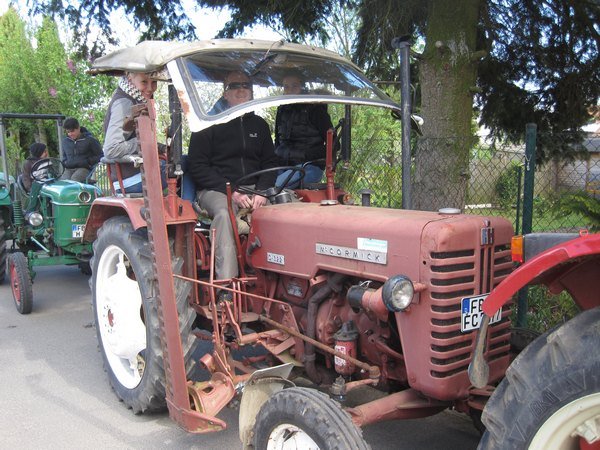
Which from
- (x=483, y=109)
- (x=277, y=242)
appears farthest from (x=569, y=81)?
(x=277, y=242)

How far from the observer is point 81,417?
369 cm

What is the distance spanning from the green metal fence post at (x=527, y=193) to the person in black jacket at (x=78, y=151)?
19.2 ft

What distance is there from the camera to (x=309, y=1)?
6.14 meters

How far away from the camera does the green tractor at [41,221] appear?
6125mm

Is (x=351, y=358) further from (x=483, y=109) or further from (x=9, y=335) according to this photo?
(x=483, y=109)

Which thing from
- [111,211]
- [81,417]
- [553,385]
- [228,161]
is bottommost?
[81,417]

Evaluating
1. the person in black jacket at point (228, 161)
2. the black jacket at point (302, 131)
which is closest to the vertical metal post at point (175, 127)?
the person in black jacket at point (228, 161)

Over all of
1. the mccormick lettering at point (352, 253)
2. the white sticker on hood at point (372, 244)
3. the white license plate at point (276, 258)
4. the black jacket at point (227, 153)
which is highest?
the black jacket at point (227, 153)

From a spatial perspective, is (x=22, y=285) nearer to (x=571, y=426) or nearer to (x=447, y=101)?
(x=447, y=101)

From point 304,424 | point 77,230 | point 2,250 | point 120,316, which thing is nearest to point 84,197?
point 77,230

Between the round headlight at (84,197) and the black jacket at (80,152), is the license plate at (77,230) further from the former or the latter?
the black jacket at (80,152)

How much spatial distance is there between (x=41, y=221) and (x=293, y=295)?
438 cm

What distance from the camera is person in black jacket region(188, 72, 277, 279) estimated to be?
3.45m

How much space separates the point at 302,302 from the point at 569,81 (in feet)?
13.2
